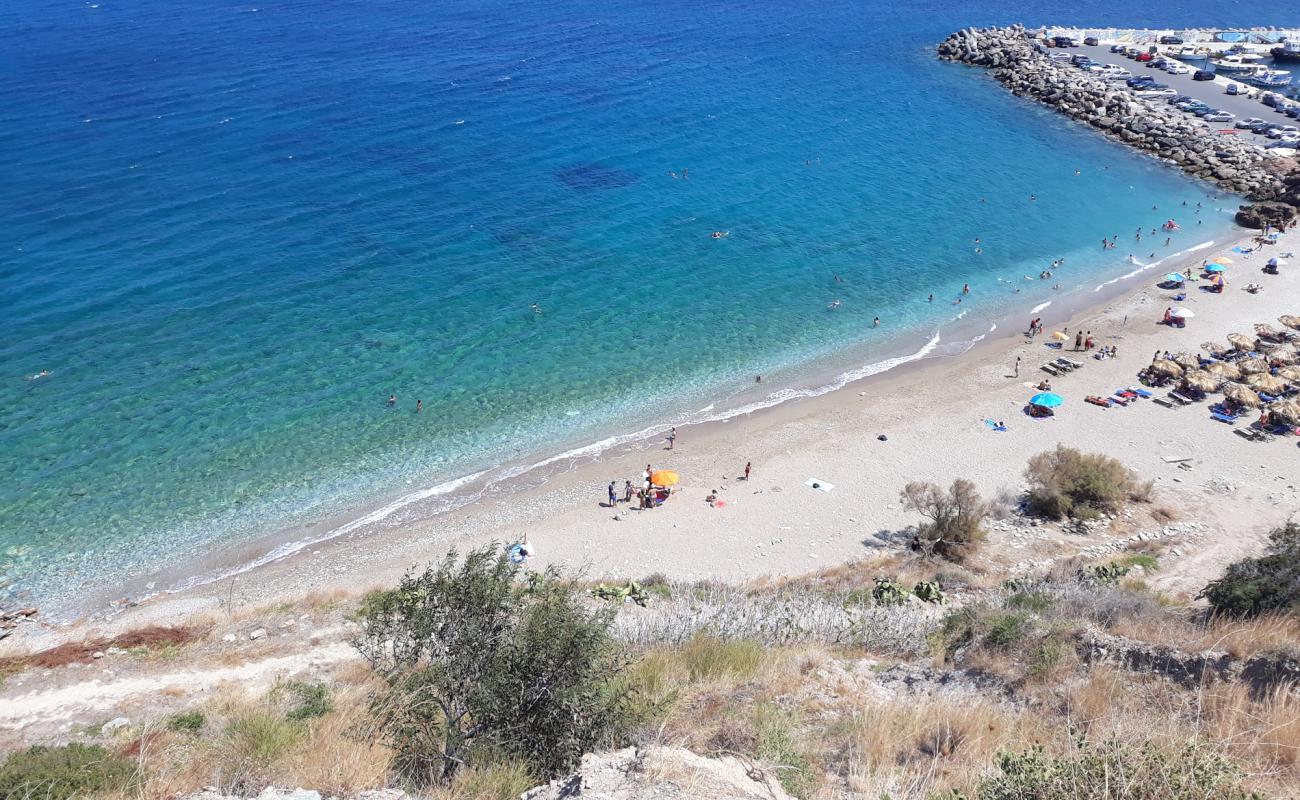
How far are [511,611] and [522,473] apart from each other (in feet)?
68.2

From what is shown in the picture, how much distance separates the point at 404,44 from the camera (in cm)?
8488

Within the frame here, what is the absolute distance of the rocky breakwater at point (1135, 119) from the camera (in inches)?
2126

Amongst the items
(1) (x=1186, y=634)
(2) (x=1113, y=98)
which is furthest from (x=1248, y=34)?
(1) (x=1186, y=634)

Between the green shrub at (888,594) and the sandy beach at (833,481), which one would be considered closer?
the green shrub at (888,594)

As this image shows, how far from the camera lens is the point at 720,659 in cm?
1320

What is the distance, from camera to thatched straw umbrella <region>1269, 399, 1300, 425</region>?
30.9 metres

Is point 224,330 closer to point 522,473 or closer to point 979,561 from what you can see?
point 522,473

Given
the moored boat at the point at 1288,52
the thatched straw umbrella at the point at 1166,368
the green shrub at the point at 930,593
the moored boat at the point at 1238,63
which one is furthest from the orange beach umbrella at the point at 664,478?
the moored boat at the point at 1288,52

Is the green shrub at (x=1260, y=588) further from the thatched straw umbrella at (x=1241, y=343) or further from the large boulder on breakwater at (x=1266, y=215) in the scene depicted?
the large boulder on breakwater at (x=1266, y=215)

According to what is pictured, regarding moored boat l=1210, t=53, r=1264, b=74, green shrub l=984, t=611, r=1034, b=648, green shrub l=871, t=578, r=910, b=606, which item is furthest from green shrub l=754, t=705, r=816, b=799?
moored boat l=1210, t=53, r=1264, b=74

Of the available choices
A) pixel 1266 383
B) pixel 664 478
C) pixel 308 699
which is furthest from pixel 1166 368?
pixel 308 699

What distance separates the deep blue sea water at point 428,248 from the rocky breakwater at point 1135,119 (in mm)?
2841

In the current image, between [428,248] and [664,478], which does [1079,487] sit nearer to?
[664,478]

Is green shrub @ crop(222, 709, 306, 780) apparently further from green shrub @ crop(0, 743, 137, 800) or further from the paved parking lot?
the paved parking lot
